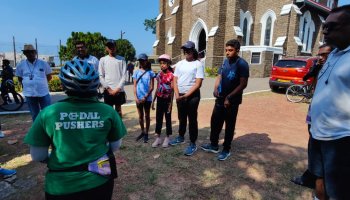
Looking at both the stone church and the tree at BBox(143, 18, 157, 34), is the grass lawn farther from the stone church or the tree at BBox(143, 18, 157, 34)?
the tree at BBox(143, 18, 157, 34)

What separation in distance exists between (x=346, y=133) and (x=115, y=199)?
8.22 feet

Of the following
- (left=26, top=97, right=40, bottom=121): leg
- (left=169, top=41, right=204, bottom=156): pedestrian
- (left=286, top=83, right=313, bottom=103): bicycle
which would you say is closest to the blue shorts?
(left=169, top=41, right=204, bottom=156): pedestrian

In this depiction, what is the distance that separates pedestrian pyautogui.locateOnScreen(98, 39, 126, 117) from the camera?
14.8 ft

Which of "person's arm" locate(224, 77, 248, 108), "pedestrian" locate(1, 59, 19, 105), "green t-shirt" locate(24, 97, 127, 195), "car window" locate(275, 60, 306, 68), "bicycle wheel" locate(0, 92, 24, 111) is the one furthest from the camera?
"car window" locate(275, 60, 306, 68)

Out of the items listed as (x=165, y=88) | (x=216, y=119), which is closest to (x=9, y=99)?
(x=165, y=88)

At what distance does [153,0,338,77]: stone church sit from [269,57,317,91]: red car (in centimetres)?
705

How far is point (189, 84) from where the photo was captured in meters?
4.09

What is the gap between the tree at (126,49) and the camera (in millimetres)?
30303

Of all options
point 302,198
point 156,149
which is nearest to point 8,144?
point 156,149

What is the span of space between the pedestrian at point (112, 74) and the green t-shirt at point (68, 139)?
3.01 metres

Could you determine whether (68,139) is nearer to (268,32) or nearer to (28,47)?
(28,47)

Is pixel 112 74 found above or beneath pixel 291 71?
beneath

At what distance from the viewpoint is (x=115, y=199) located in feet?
9.48

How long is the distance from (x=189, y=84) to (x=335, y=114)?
265cm
